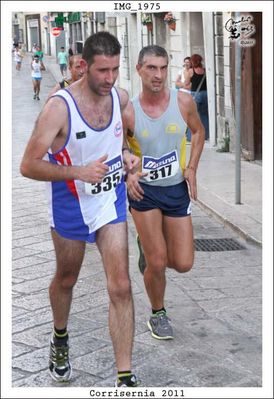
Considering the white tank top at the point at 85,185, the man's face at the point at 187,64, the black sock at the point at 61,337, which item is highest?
the man's face at the point at 187,64

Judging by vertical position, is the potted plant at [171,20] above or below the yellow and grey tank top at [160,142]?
above

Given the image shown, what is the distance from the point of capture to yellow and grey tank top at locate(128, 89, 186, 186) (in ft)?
16.9

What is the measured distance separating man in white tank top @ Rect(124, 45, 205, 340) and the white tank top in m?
0.67

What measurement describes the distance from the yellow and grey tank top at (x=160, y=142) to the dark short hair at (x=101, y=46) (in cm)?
93

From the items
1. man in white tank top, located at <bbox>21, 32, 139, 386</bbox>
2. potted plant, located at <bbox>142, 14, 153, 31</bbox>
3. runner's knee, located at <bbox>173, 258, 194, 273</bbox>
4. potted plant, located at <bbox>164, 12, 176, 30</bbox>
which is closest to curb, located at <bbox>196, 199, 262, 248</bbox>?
runner's knee, located at <bbox>173, 258, 194, 273</bbox>

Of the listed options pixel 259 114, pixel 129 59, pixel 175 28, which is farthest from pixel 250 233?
pixel 129 59

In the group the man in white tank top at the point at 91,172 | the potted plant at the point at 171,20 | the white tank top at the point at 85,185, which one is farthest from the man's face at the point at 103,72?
the potted plant at the point at 171,20

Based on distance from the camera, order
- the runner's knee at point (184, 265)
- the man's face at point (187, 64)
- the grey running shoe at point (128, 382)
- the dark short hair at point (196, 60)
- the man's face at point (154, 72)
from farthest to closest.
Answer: the dark short hair at point (196, 60) → the man's face at point (187, 64) → the runner's knee at point (184, 265) → the man's face at point (154, 72) → the grey running shoe at point (128, 382)

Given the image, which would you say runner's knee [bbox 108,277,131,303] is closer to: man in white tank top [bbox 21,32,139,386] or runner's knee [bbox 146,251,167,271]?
man in white tank top [bbox 21,32,139,386]

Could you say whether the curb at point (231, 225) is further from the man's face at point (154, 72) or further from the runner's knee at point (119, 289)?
the runner's knee at point (119, 289)

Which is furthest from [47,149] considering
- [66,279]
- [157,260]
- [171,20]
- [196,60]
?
[171,20]

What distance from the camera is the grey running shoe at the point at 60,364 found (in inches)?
180

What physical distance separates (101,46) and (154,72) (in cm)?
92

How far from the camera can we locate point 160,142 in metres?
5.19
